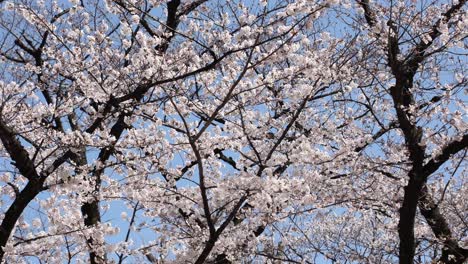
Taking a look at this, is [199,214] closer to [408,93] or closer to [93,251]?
[93,251]

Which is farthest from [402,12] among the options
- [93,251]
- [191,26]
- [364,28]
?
[93,251]

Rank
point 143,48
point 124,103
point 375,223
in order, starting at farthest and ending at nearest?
point 375,223 < point 124,103 < point 143,48

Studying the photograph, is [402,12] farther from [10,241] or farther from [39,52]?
[10,241]

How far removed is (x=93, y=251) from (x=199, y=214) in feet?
4.65

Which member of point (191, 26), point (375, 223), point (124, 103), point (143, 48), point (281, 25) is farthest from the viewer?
point (375, 223)

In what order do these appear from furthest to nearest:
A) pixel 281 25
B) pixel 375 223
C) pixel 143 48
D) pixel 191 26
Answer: pixel 375 223 < pixel 191 26 < pixel 143 48 < pixel 281 25

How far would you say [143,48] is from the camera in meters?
6.56

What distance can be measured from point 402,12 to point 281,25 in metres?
2.11

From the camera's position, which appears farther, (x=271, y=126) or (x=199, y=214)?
(x=271, y=126)

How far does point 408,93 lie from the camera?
705 centimetres

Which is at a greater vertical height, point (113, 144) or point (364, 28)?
point (364, 28)

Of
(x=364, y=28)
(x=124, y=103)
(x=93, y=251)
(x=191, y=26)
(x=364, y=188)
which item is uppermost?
(x=191, y=26)

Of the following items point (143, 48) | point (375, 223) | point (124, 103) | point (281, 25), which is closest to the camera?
point (281, 25)

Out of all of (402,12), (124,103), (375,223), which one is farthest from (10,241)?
(375,223)
